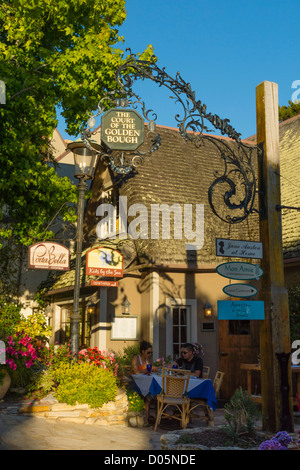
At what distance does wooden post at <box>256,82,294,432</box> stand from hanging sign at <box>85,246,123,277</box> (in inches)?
175

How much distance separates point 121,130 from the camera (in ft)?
25.9

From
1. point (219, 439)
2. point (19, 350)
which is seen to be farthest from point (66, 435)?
point (19, 350)

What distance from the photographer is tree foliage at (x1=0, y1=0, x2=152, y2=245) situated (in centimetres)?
1167

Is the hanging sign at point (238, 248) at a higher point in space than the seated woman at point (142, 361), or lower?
higher

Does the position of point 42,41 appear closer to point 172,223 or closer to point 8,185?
point 8,185

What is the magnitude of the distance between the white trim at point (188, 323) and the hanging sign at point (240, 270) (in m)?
5.56

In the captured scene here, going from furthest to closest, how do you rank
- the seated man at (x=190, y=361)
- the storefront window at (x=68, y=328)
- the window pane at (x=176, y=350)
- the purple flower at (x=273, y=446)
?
the storefront window at (x=68, y=328)
the window pane at (x=176, y=350)
the seated man at (x=190, y=361)
the purple flower at (x=273, y=446)

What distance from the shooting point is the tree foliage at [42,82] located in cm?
1167

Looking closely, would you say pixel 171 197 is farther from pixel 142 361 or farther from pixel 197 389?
pixel 197 389

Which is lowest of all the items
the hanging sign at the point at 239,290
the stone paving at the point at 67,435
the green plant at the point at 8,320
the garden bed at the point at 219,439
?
the stone paving at the point at 67,435

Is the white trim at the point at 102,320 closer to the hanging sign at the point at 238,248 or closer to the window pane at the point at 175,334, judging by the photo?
the window pane at the point at 175,334

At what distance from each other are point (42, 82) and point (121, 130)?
5.04 meters

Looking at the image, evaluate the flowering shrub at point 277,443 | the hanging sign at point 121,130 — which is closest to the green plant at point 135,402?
the flowering shrub at point 277,443
